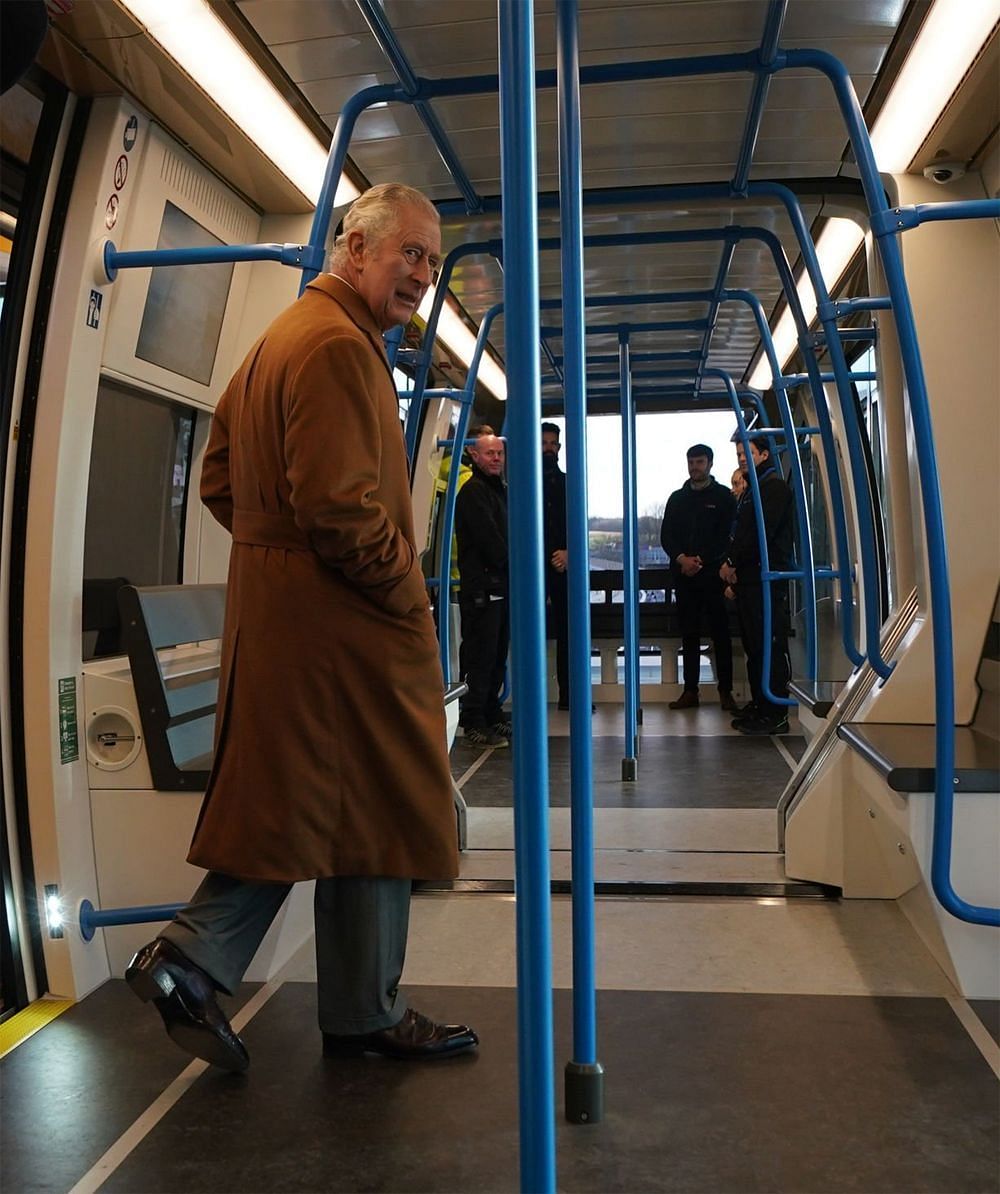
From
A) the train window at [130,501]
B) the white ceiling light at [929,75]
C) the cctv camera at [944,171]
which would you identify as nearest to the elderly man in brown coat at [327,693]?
the train window at [130,501]

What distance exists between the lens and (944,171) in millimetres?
3516

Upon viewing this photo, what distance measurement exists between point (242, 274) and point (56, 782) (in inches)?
75.9

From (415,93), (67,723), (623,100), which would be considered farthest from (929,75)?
(67,723)

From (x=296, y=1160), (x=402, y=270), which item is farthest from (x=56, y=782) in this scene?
(x=402, y=270)

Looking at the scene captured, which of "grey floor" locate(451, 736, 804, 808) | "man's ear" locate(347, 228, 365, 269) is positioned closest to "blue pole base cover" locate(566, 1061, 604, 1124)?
"man's ear" locate(347, 228, 365, 269)

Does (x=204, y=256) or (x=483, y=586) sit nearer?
(x=204, y=256)

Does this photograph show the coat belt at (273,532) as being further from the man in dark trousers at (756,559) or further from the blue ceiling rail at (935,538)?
Answer: the man in dark trousers at (756,559)

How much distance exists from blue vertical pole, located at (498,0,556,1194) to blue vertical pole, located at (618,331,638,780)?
4.07 meters

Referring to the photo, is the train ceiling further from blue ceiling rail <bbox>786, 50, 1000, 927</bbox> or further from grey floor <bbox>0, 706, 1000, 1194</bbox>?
grey floor <bbox>0, 706, 1000, 1194</bbox>

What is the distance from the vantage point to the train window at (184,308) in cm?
339

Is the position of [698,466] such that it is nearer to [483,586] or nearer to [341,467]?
[483,586]

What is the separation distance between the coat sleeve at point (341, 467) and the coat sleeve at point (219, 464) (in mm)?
336

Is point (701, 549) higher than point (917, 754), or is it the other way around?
point (701, 549)

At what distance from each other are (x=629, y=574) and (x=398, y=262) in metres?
3.50
